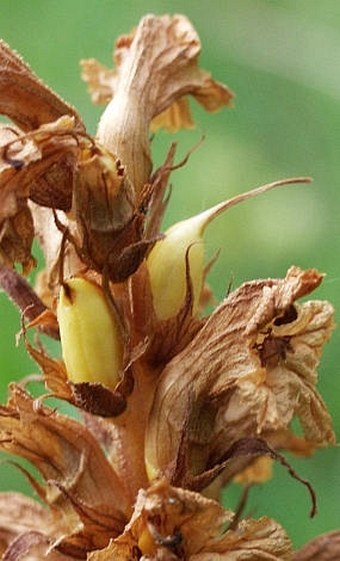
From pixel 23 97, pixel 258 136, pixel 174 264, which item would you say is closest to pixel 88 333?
pixel 174 264

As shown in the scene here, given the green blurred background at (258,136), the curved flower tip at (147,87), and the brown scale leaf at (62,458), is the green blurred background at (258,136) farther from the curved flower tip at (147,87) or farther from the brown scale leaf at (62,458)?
the brown scale leaf at (62,458)

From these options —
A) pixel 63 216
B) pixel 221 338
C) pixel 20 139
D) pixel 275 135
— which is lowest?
pixel 275 135

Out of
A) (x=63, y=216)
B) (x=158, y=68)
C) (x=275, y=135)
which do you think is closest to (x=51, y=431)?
(x=63, y=216)

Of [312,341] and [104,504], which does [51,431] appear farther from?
[312,341]

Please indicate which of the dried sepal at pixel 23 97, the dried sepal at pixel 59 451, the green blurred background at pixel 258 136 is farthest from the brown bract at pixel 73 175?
the green blurred background at pixel 258 136

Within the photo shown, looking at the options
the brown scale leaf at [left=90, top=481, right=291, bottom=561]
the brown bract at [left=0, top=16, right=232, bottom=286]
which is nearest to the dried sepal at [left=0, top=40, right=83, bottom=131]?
the brown bract at [left=0, top=16, right=232, bottom=286]

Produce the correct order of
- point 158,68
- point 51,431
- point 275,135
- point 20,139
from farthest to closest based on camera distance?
point 275,135 → point 158,68 → point 51,431 → point 20,139

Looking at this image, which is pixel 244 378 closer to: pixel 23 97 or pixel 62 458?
pixel 62 458
